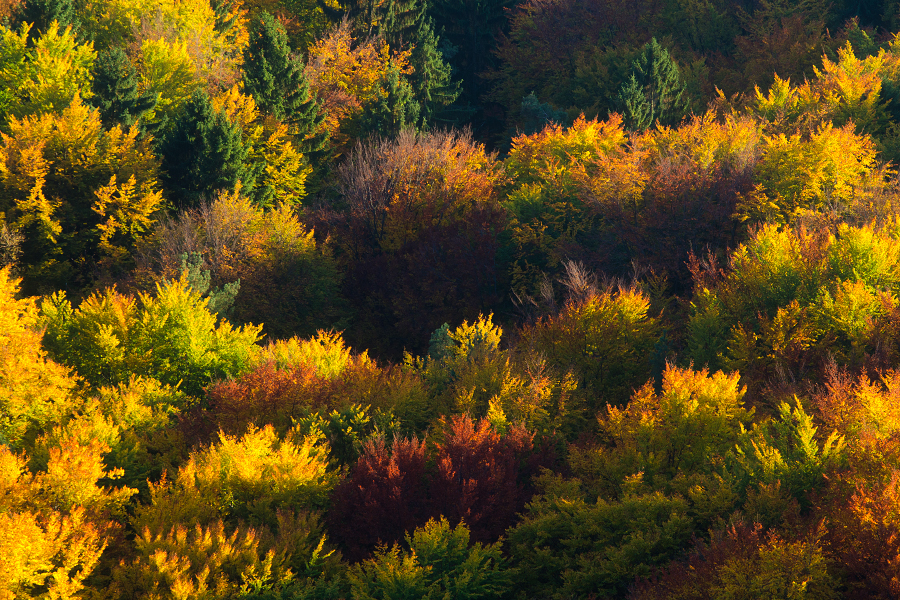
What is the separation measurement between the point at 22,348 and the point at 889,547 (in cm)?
3286

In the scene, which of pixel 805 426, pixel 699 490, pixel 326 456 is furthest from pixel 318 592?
pixel 805 426

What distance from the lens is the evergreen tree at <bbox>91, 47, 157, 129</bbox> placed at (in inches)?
2254

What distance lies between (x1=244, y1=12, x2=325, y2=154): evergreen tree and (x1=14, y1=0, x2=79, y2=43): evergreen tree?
1297 cm

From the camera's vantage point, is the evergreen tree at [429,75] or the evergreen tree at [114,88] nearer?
the evergreen tree at [114,88]

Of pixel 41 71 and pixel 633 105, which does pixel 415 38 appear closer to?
pixel 633 105

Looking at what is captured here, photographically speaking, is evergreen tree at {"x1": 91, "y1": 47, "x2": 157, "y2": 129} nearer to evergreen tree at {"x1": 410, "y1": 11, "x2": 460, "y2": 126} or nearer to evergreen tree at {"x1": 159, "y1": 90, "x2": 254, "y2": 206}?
evergreen tree at {"x1": 159, "y1": 90, "x2": 254, "y2": 206}

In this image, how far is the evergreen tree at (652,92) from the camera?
63.9 meters

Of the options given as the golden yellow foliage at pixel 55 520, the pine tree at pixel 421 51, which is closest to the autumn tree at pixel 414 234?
the pine tree at pixel 421 51

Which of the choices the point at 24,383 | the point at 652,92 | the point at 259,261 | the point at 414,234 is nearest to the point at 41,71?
the point at 259,261

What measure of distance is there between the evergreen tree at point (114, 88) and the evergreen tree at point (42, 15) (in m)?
7.17

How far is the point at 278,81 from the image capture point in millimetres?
61875

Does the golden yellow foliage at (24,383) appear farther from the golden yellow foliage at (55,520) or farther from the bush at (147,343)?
the golden yellow foliage at (55,520)

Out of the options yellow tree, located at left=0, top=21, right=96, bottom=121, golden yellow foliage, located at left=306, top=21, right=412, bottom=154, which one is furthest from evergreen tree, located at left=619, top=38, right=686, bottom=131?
yellow tree, located at left=0, top=21, right=96, bottom=121

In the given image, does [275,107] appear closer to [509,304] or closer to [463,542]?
[509,304]
